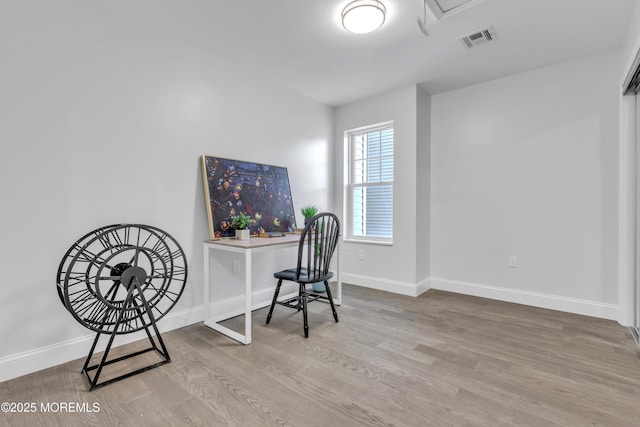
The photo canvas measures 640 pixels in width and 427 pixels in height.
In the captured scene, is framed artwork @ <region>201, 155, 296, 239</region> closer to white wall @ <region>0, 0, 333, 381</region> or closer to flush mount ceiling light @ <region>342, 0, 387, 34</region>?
white wall @ <region>0, 0, 333, 381</region>

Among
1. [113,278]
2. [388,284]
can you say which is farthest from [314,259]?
[388,284]

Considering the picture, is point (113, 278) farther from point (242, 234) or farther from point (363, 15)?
point (363, 15)

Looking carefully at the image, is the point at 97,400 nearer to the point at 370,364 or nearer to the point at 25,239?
the point at 25,239

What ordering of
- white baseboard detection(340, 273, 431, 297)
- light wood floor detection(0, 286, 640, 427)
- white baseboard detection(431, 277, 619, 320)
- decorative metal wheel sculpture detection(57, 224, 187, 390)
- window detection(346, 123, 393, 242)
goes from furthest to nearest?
window detection(346, 123, 393, 242), white baseboard detection(340, 273, 431, 297), white baseboard detection(431, 277, 619, 320), decorative metal wheel sculpture detection(57, 224, 187, 390), light wood floor detection(0, 286, 640, 427)

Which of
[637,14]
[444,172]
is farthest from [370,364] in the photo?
[637,14]

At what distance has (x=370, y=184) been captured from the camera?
156 inches

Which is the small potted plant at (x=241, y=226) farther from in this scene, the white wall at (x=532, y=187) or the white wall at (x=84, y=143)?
the white wall at (x=532, y=187)

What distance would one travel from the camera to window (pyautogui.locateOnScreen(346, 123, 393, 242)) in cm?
383

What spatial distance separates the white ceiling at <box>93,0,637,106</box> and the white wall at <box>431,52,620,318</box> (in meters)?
0.26

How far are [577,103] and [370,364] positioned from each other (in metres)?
2.96

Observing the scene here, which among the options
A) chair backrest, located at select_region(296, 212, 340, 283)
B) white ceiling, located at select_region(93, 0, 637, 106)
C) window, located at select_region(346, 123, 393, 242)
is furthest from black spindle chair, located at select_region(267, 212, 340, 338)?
white ceiling, located at select_region(93, 0, 637, 106)

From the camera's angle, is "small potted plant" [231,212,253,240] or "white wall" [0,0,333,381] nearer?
"white wall" [0,0,333,381]

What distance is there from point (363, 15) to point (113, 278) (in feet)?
7.39

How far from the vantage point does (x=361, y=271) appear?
12.8ft
